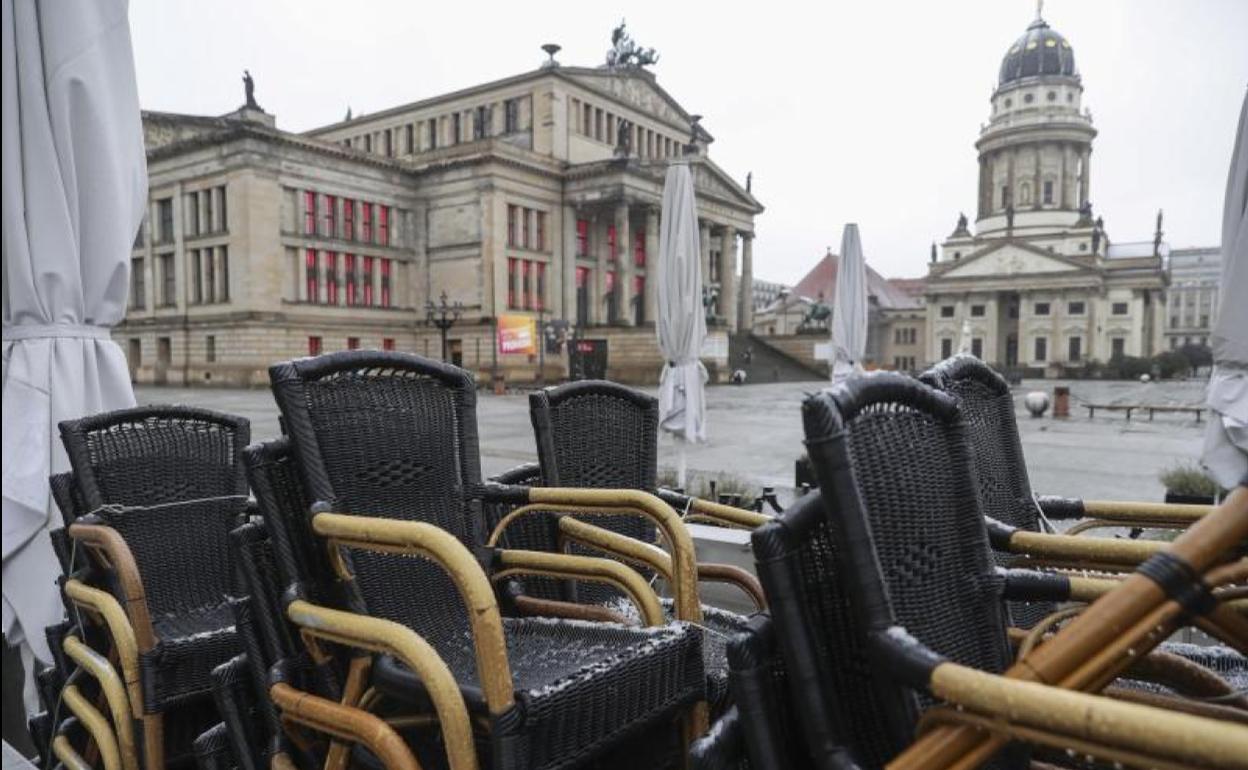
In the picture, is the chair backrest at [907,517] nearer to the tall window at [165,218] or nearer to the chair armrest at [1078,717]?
the chair armrest at [1078,717]

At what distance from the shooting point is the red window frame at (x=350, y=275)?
44.4 metres

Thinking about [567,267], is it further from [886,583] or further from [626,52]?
[886,583]

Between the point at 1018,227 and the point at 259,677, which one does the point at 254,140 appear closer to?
the point at 259,677

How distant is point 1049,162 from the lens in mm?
80688

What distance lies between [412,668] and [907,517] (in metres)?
1.13

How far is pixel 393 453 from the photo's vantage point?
94.0 inches

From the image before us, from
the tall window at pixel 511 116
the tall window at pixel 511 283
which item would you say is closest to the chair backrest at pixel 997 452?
the tall window at pixel 511 283

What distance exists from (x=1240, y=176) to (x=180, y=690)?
474 centimetres

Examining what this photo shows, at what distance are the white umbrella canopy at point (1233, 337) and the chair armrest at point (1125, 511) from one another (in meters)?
1.36

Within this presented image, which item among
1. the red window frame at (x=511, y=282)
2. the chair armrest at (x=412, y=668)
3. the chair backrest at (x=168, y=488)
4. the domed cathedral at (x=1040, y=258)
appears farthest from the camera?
the domed cathedral at (x=1040, y=258)

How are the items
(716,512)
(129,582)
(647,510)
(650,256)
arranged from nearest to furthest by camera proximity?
→ (129,582)
(647,510)
(716,512)
(650,256)

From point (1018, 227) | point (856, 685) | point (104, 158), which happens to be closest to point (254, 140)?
point (104, 158)

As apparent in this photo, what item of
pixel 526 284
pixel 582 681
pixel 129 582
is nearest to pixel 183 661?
pixel 129 582

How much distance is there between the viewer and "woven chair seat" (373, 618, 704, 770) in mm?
1761
